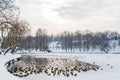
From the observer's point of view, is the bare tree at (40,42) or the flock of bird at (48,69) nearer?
the flock of bird at (48,69)

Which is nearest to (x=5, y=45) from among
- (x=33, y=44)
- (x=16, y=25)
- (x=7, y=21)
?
(x=16, y=25)

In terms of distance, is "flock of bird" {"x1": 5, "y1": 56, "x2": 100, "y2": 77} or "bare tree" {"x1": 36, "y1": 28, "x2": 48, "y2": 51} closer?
"flock of bird" {"x1": 5, "y1": 56, "x2": 100, "y2": 77}

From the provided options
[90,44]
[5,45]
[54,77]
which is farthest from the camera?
[90,44]

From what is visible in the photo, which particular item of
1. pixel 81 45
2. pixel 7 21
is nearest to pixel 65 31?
pixel 81 45

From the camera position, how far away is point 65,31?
179000 millimetres

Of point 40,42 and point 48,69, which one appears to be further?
point 40,42

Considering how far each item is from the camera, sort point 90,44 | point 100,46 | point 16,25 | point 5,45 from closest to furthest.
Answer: point 16,25, point 5,45, point 100,46, point 90,44

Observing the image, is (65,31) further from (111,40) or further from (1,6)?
(1,6)

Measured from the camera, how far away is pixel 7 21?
107 feet

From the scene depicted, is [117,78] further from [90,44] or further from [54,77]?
[90,44]

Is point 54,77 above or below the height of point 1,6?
below

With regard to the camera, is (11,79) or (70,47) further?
(70,47)

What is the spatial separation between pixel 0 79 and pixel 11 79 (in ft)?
2.27

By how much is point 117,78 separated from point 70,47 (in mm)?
119120
